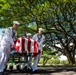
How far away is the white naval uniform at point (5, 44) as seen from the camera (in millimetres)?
8938

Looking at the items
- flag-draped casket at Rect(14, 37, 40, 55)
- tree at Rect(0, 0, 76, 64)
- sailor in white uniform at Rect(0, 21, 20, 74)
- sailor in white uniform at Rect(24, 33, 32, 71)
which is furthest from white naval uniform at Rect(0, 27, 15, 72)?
tree at Rect(0, 0, 76, 64)

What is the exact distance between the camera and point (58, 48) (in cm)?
2738

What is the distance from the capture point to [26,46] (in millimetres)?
9664

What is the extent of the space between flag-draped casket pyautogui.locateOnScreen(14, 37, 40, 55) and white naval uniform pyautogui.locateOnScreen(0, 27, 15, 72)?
41 centimetres

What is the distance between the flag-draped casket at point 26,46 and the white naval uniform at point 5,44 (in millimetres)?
406

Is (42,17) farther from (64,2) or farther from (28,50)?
(28,50)

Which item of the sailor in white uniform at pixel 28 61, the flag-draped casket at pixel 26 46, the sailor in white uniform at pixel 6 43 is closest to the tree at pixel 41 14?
the sailor in white uniform at pixel 28 61

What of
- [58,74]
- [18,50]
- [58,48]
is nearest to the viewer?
[58,74]

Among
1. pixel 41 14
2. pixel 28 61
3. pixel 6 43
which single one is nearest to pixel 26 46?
pixel 28 61

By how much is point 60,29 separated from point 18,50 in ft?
45.5

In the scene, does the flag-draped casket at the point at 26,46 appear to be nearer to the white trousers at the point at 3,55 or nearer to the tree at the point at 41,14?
the white trousers at the point at 3,55

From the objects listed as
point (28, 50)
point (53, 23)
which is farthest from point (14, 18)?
point (28, 50)

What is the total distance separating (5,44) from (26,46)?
99 cm

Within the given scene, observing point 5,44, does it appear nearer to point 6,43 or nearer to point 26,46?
point 6,43
